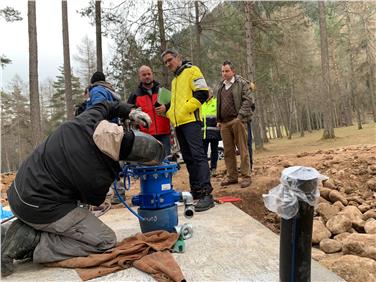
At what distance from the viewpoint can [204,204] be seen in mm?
4535

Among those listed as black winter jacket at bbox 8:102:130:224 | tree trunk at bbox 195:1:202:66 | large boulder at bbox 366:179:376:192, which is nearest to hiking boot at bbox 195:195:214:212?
black winter jacket at bbox 8:102:130:224

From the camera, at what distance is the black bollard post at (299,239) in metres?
2.43

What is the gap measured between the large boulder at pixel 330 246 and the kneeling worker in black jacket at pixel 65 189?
6.89ft

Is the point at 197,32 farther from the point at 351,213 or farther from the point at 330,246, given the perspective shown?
the point at 330,246

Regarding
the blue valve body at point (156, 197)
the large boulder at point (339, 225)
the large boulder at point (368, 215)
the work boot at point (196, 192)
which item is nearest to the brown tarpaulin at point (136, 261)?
the blue valve body at point (156, 197)

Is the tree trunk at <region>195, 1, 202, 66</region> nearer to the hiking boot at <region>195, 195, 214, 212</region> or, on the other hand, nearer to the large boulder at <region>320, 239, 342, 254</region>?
the hiking boot at <region>195, 195, 214, 212</region>

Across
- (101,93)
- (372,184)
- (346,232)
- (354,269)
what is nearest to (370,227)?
(346,232)

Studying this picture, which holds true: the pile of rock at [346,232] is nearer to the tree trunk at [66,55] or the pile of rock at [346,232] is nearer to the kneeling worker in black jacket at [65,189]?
the kneeling worker in black jacket at [65,189]

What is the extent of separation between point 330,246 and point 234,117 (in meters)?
2.48

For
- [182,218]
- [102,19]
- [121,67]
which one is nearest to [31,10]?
[102,19]

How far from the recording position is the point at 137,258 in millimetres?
2959

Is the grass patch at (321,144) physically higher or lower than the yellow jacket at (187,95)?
lower

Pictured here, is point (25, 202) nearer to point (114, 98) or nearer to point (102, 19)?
point (114, 98)

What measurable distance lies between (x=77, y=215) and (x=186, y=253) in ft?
3.10
